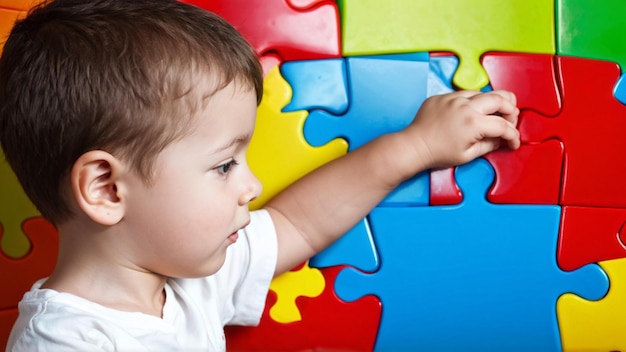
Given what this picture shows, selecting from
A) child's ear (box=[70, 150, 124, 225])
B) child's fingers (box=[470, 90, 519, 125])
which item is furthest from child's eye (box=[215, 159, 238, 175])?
child's fingers (box=[470, 90, 519, 125])

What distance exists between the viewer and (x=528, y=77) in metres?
1.16

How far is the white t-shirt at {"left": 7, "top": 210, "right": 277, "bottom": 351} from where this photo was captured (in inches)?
36.7

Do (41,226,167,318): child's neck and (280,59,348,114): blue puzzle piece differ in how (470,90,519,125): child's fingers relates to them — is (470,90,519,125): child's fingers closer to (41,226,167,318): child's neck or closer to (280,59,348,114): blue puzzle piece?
(280,59,348,114): blue puzzle piece

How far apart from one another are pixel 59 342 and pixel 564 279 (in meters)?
0.70

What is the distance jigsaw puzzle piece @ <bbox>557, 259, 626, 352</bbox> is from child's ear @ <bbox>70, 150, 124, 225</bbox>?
0.65 meters

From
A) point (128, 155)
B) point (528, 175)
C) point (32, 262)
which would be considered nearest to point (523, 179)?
point (528, 175)

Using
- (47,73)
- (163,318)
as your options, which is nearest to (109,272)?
(163,318)

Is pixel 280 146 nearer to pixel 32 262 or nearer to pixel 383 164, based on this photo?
pixel 383 164

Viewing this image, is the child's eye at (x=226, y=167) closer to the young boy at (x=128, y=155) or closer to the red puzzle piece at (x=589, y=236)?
the young boy at (x=128, y=155)

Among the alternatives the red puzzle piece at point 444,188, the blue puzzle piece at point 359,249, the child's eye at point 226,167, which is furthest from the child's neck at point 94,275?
the red puzzle piece at point 444,188

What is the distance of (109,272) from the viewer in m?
1.01

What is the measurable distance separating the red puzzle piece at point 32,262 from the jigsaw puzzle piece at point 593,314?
29.9 inches

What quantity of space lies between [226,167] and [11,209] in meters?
0.40

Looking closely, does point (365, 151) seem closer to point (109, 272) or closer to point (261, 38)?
point (261, 38)
